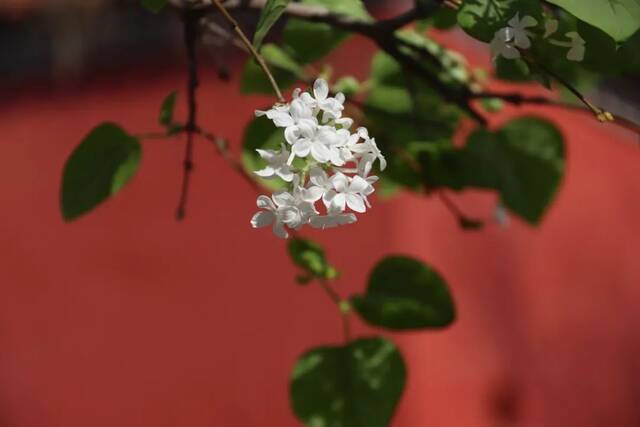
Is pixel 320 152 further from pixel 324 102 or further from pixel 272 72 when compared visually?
pixel 272 72

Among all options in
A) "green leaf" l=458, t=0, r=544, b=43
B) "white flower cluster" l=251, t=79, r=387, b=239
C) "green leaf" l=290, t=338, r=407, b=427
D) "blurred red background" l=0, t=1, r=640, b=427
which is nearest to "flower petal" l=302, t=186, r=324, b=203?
"white flower cluster" l=251, t=79, r=387, b=239

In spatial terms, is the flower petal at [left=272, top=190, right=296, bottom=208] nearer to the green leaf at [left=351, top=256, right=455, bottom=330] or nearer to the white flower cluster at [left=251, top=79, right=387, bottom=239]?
the white flower cluster at [left=251, top=79, right=387, bottom=239]

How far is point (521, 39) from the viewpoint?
44cm

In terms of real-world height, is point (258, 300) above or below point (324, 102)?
below

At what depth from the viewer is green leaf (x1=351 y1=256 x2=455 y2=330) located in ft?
2.08

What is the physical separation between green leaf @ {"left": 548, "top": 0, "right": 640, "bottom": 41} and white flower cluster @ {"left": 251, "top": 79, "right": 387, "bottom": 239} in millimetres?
111

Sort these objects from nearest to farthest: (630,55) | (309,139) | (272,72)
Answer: (309,139)
(630,55)
(272,72)

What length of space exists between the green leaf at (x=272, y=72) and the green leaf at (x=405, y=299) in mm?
149

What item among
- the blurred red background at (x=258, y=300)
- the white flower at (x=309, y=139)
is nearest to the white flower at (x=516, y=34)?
the white flower at (x=309, y=139)

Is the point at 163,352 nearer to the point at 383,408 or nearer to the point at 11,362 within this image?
the point at 11,362

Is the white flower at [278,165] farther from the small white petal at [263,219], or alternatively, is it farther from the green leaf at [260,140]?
the green leaf at [260,140]

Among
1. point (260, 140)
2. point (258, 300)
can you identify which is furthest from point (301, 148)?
point (258, 300)

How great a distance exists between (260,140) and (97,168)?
12cm

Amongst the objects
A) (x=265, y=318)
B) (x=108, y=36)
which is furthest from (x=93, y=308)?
(x=108, y=36)
